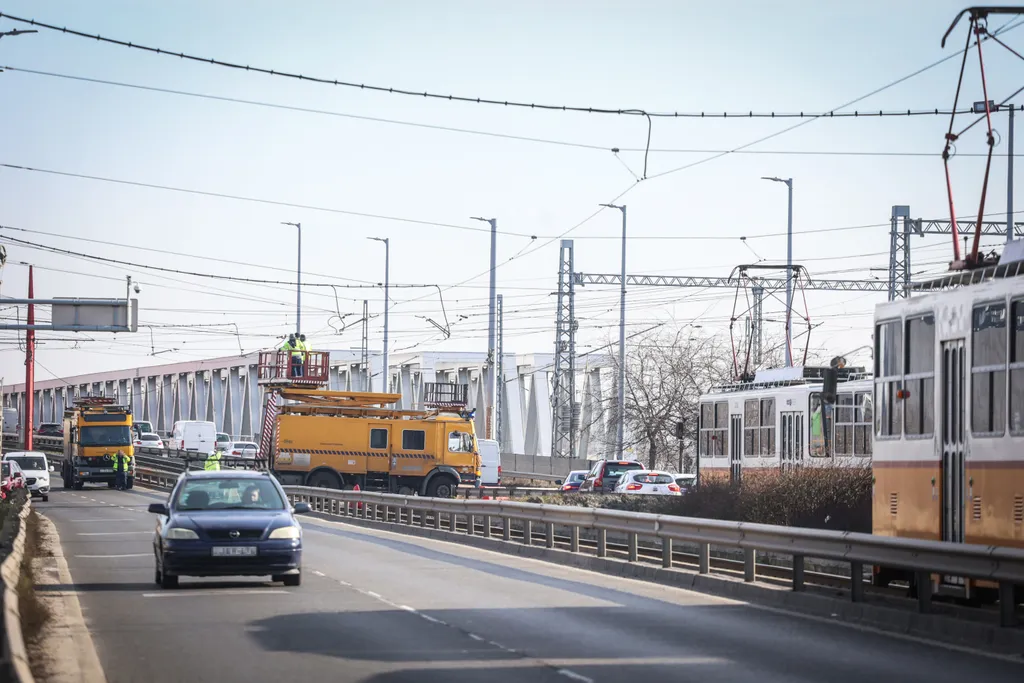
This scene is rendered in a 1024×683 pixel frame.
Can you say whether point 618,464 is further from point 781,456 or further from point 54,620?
point 54,620

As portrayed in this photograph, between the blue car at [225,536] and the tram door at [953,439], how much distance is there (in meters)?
7.81

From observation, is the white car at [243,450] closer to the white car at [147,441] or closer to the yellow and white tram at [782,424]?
the white car at [147,441]

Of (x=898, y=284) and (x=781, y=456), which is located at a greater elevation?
(x=898, y=284)

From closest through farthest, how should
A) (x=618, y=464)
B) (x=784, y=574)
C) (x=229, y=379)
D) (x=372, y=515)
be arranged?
1. (x=784, y=574)
2. (x=372, y=515)
3. (x=618, y=464)
4. (x=229, y=379)

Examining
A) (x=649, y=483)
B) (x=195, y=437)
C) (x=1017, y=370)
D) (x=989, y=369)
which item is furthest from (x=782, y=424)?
(x=195, y=437)

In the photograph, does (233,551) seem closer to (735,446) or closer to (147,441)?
(735,446)

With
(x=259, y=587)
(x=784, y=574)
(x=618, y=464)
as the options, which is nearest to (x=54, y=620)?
(x=259, y=587)

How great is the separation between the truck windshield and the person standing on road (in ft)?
1.84

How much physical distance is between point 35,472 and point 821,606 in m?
43.9

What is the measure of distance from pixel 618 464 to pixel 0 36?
33574 millimetres

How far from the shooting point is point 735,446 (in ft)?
120

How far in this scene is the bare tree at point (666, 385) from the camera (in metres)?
74.7

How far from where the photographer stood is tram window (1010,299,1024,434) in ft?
47.7

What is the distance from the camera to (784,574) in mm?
22125
